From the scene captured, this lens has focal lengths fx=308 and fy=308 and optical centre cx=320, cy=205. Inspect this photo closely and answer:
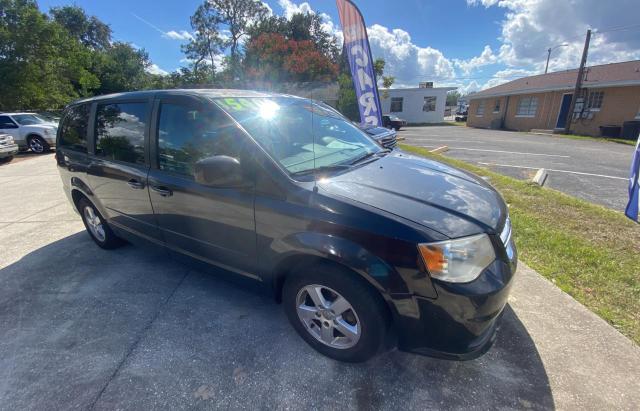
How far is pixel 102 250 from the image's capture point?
375 cm

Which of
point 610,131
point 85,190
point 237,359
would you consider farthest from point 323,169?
point 610,131

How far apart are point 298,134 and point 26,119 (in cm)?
1552

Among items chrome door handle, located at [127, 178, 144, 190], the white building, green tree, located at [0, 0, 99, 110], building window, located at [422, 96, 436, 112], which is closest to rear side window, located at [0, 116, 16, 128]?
green tree, located at [0, 0, 99, 110]

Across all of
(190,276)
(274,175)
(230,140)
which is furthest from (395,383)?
(190,276)

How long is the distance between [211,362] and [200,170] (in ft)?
4.30

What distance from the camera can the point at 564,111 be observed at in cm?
2055

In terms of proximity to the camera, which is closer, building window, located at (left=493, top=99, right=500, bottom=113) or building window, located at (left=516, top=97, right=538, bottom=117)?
building window, located at (left=516, top=97, right=538, bottom=117)

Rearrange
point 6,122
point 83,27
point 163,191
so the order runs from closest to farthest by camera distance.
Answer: point 163,191
point 6,122
point 83,27

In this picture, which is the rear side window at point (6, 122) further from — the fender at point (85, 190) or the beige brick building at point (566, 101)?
the beige brick building at point (566, 101)

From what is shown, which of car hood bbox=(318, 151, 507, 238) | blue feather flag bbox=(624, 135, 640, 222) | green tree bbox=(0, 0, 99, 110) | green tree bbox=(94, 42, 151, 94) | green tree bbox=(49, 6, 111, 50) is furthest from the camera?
green tree bbox=(49, 6, 111, 50)

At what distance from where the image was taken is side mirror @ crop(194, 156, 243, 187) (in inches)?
74.8

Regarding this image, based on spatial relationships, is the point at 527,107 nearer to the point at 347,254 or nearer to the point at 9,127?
the point at 347,254

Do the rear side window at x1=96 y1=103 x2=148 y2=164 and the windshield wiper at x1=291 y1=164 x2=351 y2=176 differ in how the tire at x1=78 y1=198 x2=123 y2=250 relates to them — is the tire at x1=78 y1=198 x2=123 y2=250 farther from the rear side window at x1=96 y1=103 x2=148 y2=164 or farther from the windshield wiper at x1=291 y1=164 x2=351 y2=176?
the windshield wiper at x1=291 y1=164 x2=351 y2=176

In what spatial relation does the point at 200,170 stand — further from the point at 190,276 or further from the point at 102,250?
the point at 102,250
